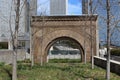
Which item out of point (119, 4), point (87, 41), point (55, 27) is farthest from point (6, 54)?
point (119, 4)

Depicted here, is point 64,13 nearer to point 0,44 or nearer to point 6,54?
point 6,54

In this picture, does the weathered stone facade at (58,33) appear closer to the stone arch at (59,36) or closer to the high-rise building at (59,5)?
the stone arch at (59,36)

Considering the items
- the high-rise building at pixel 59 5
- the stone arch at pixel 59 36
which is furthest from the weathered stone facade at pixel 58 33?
the high-rise building at pixel 59 5

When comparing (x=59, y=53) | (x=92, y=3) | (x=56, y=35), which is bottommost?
(x=59, y=53)

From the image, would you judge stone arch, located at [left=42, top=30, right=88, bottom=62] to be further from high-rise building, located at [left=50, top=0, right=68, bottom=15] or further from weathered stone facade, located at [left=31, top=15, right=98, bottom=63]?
high-rise building, located at [left=50, top=0, right=68, bottom=15]

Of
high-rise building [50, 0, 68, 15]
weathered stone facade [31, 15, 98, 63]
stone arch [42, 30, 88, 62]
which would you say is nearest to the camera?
high-rise building [50, 0, 68, 15]

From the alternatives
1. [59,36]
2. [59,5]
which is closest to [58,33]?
[59,36]

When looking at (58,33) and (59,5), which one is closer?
(59,5)

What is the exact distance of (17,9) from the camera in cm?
1353

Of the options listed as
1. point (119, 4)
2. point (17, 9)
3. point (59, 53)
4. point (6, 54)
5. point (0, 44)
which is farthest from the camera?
point (0, 44)

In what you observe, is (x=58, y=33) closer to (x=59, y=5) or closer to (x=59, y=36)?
(x=59, y=36)

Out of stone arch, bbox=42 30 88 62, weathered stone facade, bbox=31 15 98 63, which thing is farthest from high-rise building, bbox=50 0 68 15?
stone arch, bbox=42 30 88 62

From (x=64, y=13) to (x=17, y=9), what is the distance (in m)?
22.6

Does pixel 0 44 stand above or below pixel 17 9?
below
